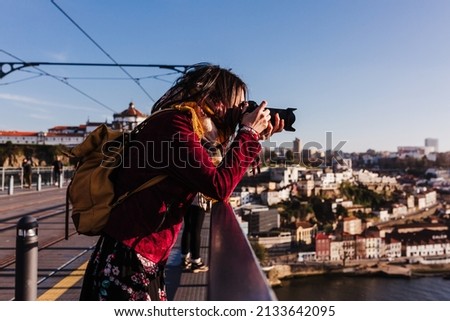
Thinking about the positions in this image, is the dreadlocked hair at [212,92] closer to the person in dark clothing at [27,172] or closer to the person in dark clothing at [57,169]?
the person in dark clothing at [27,172]

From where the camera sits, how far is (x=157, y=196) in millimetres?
1131

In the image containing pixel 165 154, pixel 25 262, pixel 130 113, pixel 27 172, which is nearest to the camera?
pixel 165 154

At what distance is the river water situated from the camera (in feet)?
104

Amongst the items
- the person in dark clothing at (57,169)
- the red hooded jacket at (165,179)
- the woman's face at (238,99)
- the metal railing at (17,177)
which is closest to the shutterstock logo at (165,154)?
the red hooded jacket at (165,179)

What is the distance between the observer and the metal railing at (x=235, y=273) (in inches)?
29.7

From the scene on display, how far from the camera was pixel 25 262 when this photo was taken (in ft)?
7.65

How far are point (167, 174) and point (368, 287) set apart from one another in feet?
131

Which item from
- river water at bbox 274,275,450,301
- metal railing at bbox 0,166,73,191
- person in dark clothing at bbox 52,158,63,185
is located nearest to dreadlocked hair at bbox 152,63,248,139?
metal railing at bbox 0,166,73,191

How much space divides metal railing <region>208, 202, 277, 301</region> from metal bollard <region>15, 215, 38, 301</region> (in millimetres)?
1614

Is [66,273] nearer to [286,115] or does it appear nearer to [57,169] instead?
[286,115]

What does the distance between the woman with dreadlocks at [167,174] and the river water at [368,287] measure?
3099 centimetres

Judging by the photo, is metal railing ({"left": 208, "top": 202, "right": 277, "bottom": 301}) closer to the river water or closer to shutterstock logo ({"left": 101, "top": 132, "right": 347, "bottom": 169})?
shutterstock logo ({"left": 101, "top": 132, "right": 347, "bottom": 169})

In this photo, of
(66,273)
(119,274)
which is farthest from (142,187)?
(66,273)
